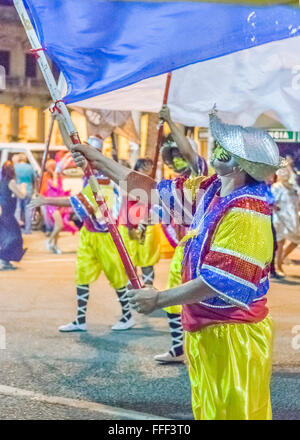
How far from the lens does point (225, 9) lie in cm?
434

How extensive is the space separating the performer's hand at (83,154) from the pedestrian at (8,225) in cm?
876

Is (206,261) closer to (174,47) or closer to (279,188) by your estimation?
(174,47)

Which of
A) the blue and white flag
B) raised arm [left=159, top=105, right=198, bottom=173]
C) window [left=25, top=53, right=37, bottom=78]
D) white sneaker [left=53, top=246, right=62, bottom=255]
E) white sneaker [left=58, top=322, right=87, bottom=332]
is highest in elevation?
window [left=25, top=53, right=37, bottom=78]

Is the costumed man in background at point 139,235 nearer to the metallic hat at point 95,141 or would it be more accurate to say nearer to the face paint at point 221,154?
the metallic hat at point 95,141

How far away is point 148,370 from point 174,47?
2766mm

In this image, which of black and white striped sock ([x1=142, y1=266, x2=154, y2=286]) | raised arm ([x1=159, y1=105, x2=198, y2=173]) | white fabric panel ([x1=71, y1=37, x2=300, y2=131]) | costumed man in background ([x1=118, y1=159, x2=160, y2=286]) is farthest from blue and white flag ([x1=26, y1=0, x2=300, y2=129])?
black and white striped sock ([x1=142, y1=266, x2=154, y2=286])

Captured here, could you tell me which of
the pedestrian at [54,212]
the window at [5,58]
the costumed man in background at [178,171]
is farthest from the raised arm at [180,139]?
the window at [5,58]

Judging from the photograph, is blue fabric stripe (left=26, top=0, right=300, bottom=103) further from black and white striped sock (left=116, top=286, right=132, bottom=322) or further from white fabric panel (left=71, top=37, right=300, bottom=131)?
black and white striped sock (left=116, top=286, right=132, bottom=322)

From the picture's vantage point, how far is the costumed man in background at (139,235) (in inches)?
312

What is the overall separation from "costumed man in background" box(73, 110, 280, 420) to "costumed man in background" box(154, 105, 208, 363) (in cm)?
223

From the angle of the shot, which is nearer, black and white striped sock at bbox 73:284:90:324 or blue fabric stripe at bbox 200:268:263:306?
blue fabric stripe at bbox 200:268:263:306

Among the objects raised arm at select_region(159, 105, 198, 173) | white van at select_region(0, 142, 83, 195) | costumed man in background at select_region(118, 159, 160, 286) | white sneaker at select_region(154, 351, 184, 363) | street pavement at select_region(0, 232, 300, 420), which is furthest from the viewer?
white van at select_region(0, 142, 83, 195)

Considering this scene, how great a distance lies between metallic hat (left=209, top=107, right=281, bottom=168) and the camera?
311 cm

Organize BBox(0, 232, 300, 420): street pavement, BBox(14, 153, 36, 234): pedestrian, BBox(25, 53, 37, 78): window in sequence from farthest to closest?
1. BBox(25, 53, 37, 78): window
2. BBox(14, 153, 36, 234): pedestrian
3. BBox(0, 232, 300, 420): street pavement
